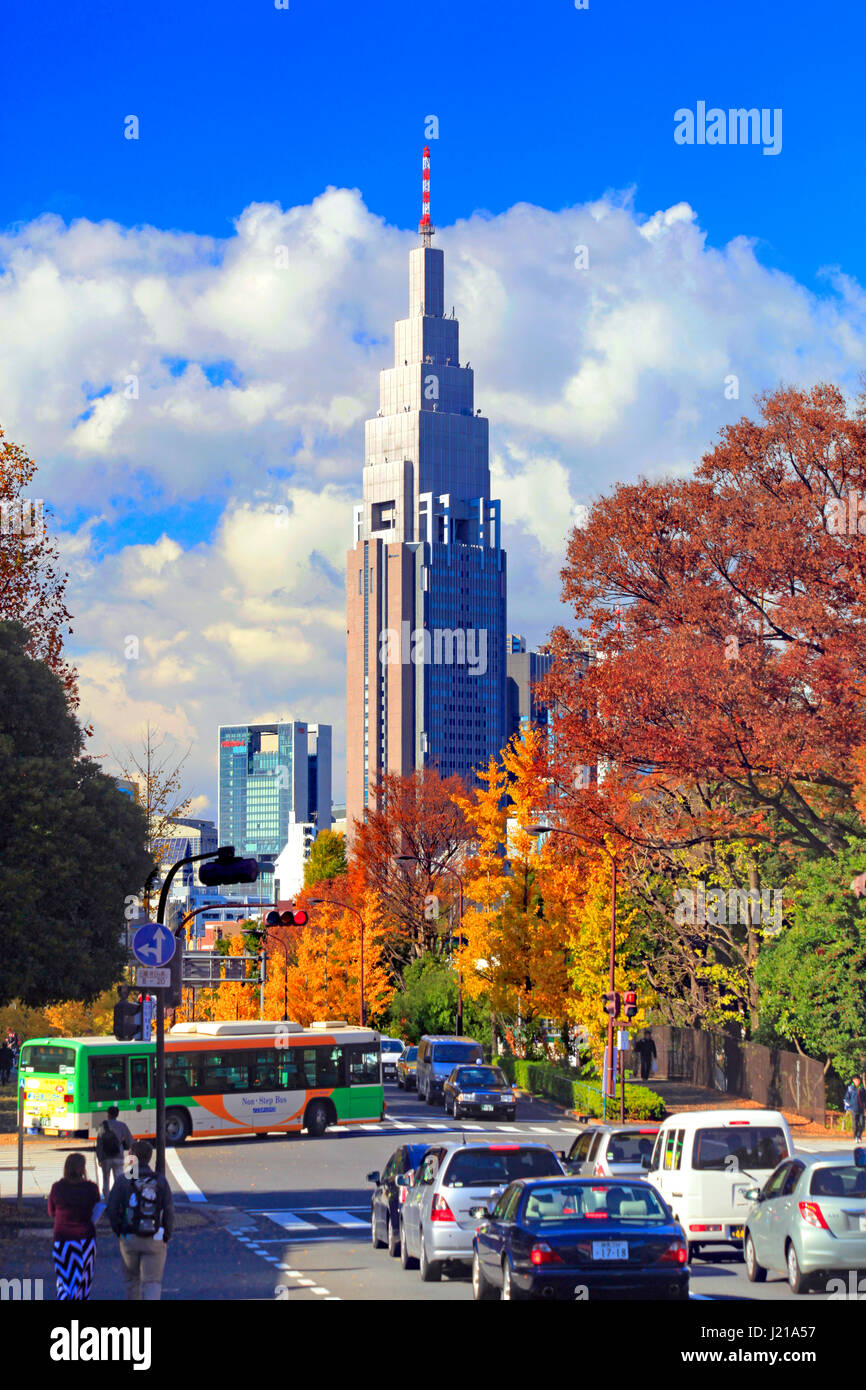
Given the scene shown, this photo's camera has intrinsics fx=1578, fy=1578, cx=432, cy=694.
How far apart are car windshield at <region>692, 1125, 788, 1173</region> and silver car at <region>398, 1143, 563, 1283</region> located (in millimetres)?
1950

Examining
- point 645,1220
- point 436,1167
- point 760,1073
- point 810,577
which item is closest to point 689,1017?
point 760,1073

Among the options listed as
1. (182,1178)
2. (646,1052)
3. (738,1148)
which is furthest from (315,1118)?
(738,1148)

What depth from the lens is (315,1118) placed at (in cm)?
4566

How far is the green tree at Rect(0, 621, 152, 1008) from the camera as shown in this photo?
24000 millimetres

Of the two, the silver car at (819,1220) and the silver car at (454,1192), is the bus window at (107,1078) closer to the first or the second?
the silver car at (454,1192)

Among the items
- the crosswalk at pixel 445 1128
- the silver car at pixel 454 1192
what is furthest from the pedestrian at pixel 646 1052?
the silver car at pixel 454 1192

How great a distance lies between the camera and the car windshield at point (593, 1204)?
1416cm

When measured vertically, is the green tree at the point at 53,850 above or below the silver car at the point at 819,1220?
above

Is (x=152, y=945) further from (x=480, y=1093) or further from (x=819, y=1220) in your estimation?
(x=480, y=1093)

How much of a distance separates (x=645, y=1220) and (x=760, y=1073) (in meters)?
40.2

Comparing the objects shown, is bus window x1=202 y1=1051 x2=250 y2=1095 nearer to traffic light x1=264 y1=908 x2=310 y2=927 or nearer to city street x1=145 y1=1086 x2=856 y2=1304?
city street x1=145 y1=1086 x2=856 y2=1304

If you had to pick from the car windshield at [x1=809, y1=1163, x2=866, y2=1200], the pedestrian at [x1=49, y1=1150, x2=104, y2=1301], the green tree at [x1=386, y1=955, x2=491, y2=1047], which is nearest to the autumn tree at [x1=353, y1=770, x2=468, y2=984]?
the green tree at [x1=386, y1=955, x2=491, y2=1047]

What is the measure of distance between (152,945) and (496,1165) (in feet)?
23.3
